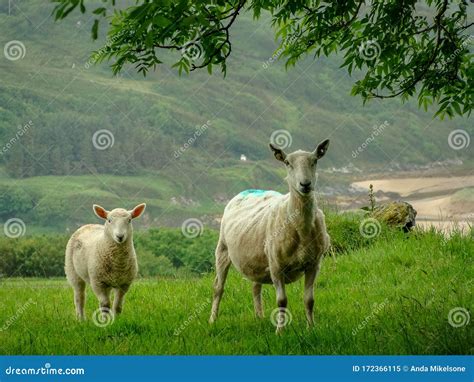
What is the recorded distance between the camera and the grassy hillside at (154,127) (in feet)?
123

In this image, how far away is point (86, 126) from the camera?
53.3 meters

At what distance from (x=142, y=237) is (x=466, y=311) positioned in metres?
9.46

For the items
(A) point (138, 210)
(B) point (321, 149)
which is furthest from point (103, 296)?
(B) point (321, 149)

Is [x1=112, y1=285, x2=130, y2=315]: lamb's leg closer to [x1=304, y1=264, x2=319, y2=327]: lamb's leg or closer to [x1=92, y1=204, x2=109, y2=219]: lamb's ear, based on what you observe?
[x1=92, y1=204, x2=109, y2=219]: lamb's ear

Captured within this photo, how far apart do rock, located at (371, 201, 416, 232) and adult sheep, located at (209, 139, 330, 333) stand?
708 cm

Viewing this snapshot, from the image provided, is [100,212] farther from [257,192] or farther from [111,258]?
[257,192]

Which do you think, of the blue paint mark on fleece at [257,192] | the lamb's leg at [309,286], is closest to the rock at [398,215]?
the blue paint mark on fleece at [257,192]

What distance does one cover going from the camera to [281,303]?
8.16m

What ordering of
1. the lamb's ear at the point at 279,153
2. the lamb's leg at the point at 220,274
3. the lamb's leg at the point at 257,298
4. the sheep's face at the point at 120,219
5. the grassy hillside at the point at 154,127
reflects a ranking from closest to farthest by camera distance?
the lamb's ear at the point at 279,153 < the sheep's face at the point at 120,219 < the lamb's leg at the point at 257,298 < the lamb's leg at the point at 220,274 < the grassy hillside at the point at 154,127

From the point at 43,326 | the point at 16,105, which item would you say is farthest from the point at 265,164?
the point at 43,326

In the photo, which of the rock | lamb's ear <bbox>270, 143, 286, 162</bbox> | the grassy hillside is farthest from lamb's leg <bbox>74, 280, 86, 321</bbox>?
the grassy hillside

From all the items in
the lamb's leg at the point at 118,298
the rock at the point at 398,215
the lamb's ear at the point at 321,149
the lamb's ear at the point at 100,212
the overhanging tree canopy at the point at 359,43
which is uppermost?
the overhanging tree canopy at the point at 359,43

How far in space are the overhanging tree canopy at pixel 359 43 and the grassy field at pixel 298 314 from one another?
252 cm

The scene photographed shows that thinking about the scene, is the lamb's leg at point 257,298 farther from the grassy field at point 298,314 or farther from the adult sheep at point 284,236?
the grassy field at point 298,314
